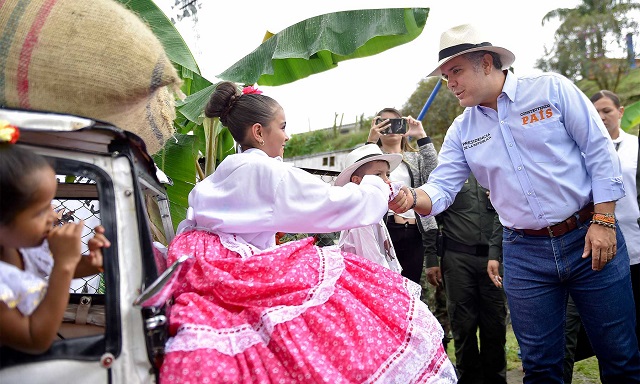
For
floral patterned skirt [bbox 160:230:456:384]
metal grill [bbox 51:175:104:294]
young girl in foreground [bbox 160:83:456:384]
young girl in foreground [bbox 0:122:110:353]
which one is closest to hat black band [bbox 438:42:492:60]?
young girl in foreground [bbox 160:83:456:384]

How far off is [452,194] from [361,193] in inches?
44.0

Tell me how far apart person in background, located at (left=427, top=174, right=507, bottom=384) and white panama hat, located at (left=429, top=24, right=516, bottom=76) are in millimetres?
1881

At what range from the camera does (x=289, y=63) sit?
17.1 ft

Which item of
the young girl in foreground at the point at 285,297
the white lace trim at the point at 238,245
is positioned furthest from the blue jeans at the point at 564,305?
the white lace trim at the point at 238,245

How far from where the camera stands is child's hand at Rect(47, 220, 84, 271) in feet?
5.28

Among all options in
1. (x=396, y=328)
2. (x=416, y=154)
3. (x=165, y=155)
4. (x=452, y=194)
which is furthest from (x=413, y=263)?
(x=396, y=328)

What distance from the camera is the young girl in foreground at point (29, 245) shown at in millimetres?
1539

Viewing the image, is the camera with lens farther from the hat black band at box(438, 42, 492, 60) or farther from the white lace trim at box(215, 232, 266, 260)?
the white lace trim at box(215, 232, 266, 260)

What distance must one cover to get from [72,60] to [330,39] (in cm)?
284

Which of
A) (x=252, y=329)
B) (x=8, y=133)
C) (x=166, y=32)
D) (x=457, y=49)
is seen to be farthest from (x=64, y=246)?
(x=166, y=32)

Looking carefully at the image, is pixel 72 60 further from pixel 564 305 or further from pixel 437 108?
pixel 437 108

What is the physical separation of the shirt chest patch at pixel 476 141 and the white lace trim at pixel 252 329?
134 centimetres

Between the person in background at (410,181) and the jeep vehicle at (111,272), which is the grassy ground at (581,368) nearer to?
the person in background at (410,181)

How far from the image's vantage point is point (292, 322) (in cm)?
207
